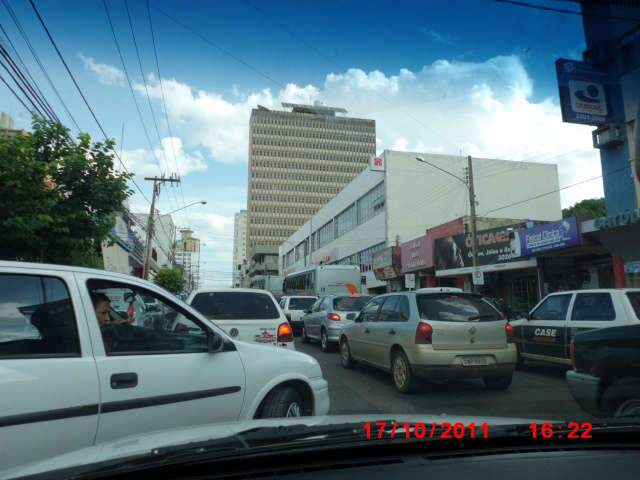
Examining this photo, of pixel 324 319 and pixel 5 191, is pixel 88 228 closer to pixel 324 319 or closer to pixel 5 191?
pixel 5 191

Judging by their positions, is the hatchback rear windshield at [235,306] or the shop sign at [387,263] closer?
the hatchback rear windshield at [235,306]

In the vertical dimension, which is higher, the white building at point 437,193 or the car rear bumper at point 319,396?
the white building at point 437,193

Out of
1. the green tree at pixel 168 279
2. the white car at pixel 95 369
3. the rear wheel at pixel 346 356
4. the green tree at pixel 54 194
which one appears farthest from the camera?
the green tree at pixel 168 279

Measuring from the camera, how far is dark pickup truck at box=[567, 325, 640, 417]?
404 cm

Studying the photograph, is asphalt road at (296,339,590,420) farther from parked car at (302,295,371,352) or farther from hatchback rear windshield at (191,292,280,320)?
parked car at (302,295,371,352)

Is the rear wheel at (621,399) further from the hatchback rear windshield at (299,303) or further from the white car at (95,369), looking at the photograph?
the hatchback rear windshield at (299,303)

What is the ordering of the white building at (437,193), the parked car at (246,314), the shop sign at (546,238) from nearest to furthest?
the parked car at (246,314) → the shop sign at (546,238) → the white building at (437,193)

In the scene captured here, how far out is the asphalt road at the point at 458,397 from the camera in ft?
19.7

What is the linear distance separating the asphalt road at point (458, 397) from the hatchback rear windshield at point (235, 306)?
5.60 ft

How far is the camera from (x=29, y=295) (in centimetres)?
294

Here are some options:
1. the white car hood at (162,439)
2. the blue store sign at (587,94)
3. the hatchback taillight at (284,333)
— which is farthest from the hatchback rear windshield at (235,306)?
the blue store sign at (587,94)

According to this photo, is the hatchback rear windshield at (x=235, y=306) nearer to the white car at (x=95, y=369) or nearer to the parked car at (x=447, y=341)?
the parked car at (x=447, y=341)

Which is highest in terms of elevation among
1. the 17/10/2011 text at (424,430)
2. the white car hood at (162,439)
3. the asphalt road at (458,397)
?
the 17/10/2011 text at (424,430)

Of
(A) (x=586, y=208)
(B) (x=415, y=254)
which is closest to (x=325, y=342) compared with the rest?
(B) (x=415, y=254)
